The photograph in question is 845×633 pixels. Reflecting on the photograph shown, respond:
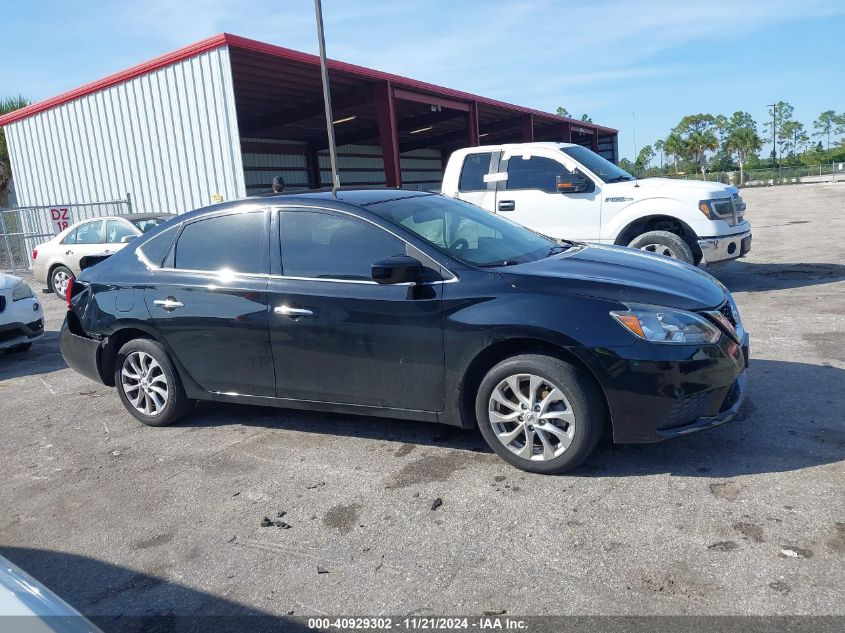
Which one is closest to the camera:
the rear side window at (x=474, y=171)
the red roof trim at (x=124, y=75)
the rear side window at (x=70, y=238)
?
the rear side window at (x=474, y=171)

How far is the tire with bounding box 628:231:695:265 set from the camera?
27.1 feet

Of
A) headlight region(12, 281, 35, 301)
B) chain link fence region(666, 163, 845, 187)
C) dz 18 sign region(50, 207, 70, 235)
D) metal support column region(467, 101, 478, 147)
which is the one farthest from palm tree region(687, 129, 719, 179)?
headlight region(12, 281, 35, 301)

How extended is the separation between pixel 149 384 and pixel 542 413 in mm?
2962

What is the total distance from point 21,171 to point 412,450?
67.5ft

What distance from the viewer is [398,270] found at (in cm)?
388

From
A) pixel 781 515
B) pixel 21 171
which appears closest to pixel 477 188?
pixel 781 515

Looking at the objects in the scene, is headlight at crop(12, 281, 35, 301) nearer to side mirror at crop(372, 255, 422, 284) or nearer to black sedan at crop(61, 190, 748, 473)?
black sedan at crop(61, 190, 748, 473)

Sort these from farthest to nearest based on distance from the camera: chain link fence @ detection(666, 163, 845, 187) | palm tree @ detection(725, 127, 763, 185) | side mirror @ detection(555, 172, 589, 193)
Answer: palm tree @ detection(725, 127, 763, 185), chain link fence @ detection(666, 163, 845, 187), side mirror @ detection(555, 172, 589, 193)

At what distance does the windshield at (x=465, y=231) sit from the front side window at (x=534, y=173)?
13.6 feet

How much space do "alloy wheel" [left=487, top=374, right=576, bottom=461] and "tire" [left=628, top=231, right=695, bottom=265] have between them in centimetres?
518

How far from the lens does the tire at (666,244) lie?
27.1 ft

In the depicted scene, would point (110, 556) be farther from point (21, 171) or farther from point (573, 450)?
point (21, 171)

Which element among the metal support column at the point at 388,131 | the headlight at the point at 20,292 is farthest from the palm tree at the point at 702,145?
the headlight at the point at 20,292

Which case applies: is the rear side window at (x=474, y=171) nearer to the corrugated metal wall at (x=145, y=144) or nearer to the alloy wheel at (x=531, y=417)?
the alloy wheel at (x=531, y=417)
